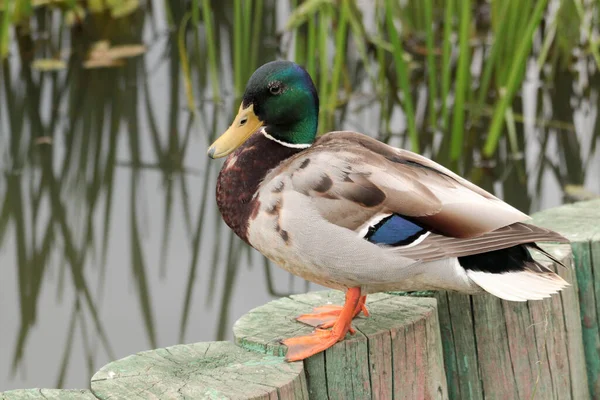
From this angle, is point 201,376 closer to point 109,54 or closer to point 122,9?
point 109,54

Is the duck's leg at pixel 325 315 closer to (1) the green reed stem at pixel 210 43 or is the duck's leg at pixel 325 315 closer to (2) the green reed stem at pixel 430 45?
(2) the green reed stem at pixel 430 45

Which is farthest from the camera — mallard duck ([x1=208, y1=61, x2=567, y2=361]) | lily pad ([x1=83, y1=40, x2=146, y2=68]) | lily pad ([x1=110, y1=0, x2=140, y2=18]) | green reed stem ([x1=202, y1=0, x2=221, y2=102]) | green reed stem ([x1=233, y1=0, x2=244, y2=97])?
lily pad ([x1=110, y1=0, x2=140, y2=18])

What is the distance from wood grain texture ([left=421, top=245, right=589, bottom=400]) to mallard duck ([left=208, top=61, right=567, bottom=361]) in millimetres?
218

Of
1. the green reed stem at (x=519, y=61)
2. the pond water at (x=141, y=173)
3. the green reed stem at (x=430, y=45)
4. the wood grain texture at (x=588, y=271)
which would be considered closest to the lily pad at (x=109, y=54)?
the pond water at (x=141, y=173)

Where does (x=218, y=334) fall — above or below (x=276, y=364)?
below

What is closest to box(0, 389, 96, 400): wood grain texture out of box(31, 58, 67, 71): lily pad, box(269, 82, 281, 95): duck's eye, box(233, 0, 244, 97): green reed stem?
box(269, 82, 281, 95): duck's eye

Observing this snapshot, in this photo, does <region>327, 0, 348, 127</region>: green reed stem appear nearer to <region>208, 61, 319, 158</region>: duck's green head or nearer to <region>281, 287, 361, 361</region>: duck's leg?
<region>208, 61, 319, 158</region>: duck's green head

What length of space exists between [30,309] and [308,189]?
8.44 ft

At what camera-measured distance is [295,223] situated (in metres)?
2.41

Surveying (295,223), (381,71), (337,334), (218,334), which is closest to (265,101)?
(295,223)

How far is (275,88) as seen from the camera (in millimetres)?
2555

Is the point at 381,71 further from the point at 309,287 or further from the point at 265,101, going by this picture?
the point at 265,101

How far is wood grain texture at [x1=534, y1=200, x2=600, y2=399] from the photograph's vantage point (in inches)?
113

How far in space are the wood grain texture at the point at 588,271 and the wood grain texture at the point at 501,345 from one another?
13 cm
